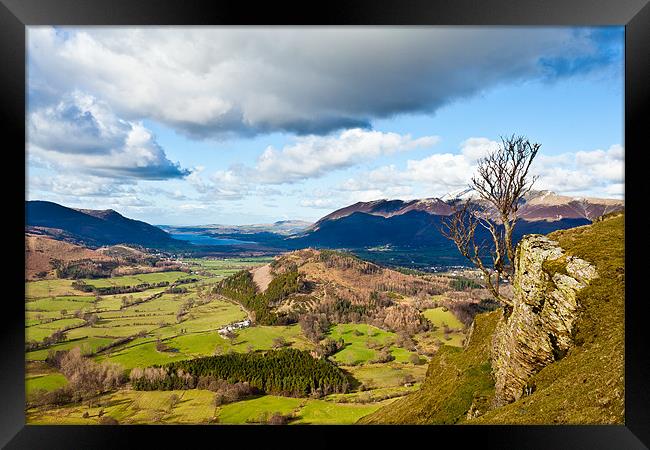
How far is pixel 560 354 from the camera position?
154 inches

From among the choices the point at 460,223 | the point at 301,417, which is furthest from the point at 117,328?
the point at 460,223

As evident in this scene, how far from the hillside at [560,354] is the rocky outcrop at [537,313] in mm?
13

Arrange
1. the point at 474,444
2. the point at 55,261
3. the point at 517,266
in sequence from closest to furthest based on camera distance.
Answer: the point at 474,444 < the point at 517,266 < the point at 55,261

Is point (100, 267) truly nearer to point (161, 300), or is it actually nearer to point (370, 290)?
point (161, 300)

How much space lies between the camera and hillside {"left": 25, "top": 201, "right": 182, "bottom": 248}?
32.4 metres

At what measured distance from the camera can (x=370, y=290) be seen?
108ft

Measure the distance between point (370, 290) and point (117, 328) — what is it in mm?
25050

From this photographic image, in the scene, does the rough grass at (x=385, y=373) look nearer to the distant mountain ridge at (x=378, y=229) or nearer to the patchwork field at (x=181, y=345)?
the patchwork field at (x=181, y=345)

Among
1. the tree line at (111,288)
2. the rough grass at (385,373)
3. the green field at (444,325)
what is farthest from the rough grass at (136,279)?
the green field at (444,325)

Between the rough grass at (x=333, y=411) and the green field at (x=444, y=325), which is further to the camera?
the green field at (x=444, y=325)

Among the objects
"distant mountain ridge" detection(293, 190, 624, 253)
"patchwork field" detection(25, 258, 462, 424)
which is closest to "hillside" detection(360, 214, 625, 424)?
"patchwork field" detection(25, 258, 462, 424)

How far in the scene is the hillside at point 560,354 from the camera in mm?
3197

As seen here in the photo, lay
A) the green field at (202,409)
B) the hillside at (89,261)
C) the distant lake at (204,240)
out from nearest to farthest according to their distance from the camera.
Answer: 1. the green field at (202,409)
2. the hillside at (89,261)
3. the distant lake at (204,240)

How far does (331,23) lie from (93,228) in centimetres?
4551
